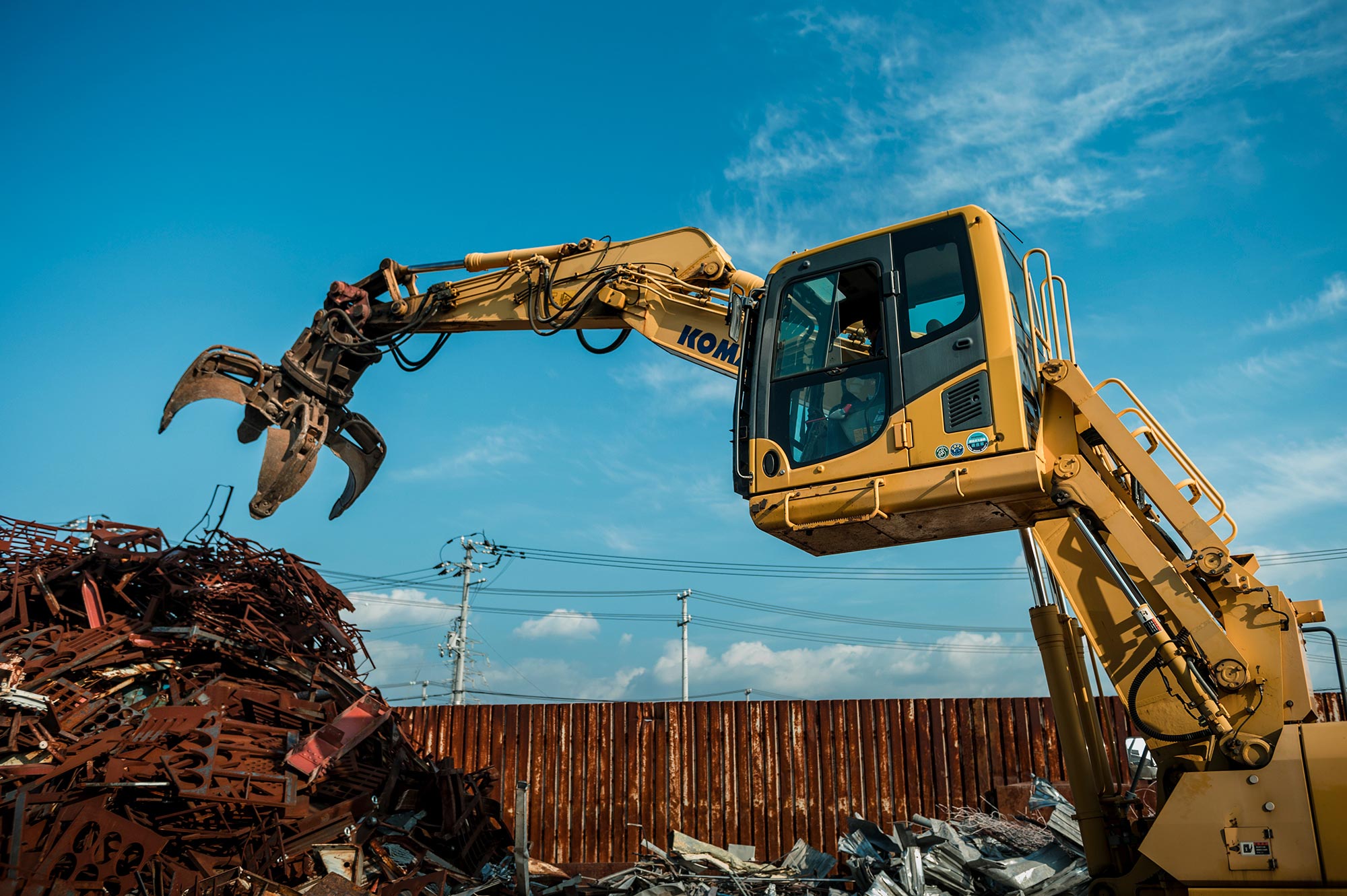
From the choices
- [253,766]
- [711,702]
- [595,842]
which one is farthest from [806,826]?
[253,766]

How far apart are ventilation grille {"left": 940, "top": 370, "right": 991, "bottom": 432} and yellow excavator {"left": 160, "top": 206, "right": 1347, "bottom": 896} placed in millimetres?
11

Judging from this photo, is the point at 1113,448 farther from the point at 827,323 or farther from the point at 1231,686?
the point at 827,323

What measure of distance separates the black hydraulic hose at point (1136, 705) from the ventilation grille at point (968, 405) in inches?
55.6

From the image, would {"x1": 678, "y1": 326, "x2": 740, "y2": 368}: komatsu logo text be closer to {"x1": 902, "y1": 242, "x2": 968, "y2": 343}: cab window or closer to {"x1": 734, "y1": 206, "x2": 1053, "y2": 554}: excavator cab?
{"x1": 734, "y1": 206, "x2": 1053, "y2": 554}: excavator cab

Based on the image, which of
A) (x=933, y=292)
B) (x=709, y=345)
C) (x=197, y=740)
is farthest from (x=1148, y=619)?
(x=197, y=740)

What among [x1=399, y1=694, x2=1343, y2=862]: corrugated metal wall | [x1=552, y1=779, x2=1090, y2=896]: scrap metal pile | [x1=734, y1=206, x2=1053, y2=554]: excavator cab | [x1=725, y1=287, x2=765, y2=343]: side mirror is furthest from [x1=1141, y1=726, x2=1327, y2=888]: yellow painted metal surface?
[x1=399, y1=694, x2=1343, y2=862]: corrugated metal wall

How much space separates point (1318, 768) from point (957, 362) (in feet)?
7.99

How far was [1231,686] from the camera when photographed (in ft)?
14.9

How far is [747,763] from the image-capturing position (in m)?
12.4

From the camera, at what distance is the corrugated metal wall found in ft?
38.6

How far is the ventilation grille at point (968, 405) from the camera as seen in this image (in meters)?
4.98

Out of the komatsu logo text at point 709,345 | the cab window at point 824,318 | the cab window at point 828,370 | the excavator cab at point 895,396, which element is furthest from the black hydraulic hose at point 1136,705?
the komatsu logo text at point 709,345

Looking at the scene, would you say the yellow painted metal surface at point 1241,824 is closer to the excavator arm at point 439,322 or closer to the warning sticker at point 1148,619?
the warning sticker at point 1148,619

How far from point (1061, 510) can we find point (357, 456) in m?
6.71
